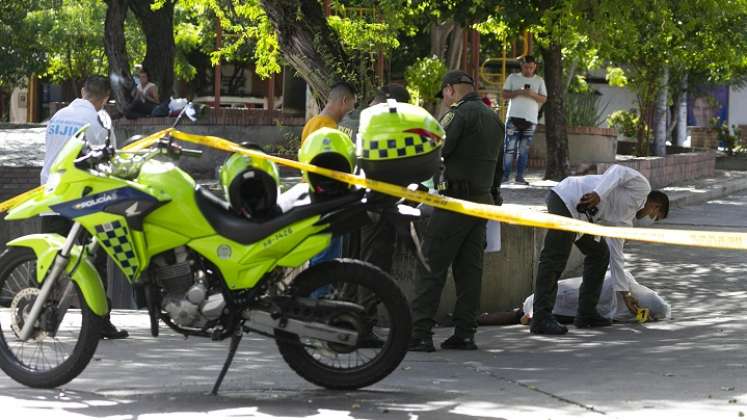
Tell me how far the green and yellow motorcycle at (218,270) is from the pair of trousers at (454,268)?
201cm

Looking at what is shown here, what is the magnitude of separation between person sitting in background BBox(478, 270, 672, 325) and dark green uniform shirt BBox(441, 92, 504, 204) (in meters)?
1.83

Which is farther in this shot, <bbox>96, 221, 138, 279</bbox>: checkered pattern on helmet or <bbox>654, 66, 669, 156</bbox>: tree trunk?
<bbox>654, 66, 669, 156</bbox>: tree trunk

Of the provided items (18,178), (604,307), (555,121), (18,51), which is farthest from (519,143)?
(18,51)

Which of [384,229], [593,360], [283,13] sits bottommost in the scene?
[593,360]

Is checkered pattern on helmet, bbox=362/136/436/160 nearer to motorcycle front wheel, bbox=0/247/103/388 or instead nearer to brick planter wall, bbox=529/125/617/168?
motorcycle front wheel, bbox=0/247/103/388

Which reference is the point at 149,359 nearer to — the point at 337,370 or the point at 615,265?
the point at 337,370

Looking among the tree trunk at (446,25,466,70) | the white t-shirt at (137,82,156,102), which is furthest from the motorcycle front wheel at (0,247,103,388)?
the tree trunk at (446,25,466,70)

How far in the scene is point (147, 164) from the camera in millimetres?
7301

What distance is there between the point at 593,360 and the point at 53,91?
48477mm

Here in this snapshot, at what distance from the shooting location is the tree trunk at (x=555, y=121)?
19.7m

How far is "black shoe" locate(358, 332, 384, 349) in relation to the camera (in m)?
7.23

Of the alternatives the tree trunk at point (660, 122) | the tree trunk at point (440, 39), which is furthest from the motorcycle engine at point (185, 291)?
the tree trunk at point (660, 122)

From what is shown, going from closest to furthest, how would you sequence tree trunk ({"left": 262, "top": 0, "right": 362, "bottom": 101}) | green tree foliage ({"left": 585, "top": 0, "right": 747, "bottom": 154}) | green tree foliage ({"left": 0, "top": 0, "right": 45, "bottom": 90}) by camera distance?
tree trunk ({"left": 262, "top": 0, "right": 362, "bottom": 101}), green tree foliage ({"left": 585, "top": 0, "right": 747, "bottom": 154}), green tree foliage ({"left": 0, "top": 0, "right": 45, "bottom": 90})

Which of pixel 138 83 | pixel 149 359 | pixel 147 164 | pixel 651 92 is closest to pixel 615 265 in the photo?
pixel 149 359
